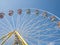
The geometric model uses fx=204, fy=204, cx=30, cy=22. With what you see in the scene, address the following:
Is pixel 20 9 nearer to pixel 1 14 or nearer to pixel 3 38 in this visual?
pixel 1 14

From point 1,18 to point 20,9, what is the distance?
4.49ft

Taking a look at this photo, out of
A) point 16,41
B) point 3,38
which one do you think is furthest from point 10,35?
point 16,41

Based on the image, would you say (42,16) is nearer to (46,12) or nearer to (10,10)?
(46,12)

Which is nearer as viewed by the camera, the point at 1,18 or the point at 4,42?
the point at 4,42

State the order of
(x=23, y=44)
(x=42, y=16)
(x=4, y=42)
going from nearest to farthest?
1. (x=23, y=44)
2. (x=4, y=42)
3. (x=42, y=16)

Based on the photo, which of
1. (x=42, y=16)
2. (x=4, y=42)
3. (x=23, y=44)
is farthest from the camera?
(x=42, y=16)

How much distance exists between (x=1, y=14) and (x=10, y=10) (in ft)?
2.10

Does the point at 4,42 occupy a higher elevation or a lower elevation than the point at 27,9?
lower

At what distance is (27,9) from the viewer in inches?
532

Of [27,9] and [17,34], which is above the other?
[27,9]

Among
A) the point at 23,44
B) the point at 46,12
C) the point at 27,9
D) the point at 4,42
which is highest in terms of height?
the point at 27,9

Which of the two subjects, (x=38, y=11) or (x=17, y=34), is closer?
(x=17, y=34)

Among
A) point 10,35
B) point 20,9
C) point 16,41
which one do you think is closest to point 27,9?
point 20,9

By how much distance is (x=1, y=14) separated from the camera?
13273 mm
